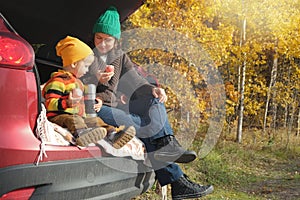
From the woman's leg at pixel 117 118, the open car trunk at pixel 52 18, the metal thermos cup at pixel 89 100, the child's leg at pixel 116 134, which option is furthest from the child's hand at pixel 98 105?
the open car trunk at pixel 52 18

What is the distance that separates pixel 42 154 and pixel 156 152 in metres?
0.99

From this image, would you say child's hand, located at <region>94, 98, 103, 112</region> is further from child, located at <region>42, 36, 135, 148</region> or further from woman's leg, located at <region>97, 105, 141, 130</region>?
child, located at <region>42, 36, 135, 148</region>

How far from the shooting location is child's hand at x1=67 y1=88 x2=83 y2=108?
251 cm

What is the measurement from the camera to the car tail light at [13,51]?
1.95 metres

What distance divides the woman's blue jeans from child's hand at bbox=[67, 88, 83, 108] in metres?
0.44

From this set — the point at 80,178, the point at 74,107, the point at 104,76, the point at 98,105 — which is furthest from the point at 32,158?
the point at 104,76

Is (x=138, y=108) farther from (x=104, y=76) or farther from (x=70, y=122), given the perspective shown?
(x=70, y=122)

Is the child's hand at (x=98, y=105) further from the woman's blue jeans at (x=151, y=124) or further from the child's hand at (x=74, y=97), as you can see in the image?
the child's hand at (x=74, y=97)

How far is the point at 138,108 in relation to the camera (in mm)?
3152

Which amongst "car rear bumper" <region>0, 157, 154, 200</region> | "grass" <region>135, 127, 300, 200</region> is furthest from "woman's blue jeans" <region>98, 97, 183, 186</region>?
"grass" <region>135, 127, 300, 200</region>

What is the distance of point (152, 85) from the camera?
3.30 meters

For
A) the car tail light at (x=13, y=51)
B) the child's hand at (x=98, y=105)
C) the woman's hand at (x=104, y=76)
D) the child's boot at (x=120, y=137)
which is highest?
the car tail light at (x=13, y=51)

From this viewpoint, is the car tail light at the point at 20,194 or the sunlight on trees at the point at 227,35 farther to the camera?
the sunlight on trees at the point at 227,35

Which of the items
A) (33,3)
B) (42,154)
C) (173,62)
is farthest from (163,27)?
(42,154)
